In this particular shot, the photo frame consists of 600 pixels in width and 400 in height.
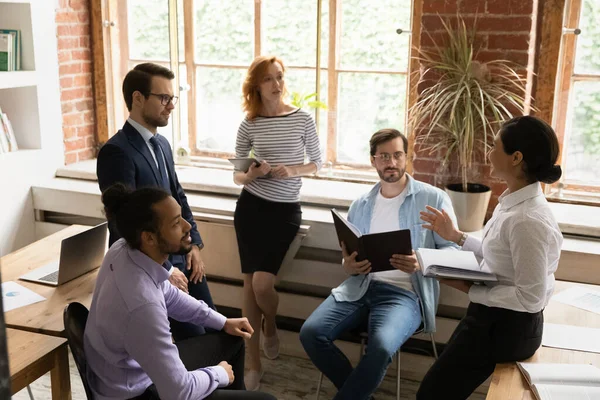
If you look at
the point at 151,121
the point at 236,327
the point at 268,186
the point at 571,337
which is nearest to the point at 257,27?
the point at 268,186

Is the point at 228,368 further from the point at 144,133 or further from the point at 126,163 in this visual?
the point at 144,133

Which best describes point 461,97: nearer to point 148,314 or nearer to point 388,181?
point 388,181

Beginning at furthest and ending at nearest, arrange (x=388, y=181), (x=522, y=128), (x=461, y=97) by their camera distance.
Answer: (x=461, y=97), (x=388, y=181), (x=522, y=128)

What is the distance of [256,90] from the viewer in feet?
11.0

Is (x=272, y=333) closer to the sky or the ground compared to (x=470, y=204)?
closer to the ground

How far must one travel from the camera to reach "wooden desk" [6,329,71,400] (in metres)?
1.97

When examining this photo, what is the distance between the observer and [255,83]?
3.31m

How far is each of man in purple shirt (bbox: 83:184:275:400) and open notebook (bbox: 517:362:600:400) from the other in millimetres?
833

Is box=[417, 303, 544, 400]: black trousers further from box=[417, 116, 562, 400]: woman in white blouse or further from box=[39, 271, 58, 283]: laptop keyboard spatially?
box=[39, 271, 58, 283]: laptop keyboard

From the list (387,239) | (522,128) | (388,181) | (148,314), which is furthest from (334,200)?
(148,314)

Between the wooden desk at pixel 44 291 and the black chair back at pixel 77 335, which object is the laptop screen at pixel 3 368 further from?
the wooden desk at pixel 44 291

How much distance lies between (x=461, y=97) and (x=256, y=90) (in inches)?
41.2

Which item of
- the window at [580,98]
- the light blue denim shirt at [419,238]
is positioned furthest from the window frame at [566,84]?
the light blue denim shirt at [419,238]

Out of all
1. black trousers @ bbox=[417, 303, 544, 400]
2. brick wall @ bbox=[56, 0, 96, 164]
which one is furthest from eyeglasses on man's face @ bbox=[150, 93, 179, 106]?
brick wall @ bbox=[56, 0, 96, 164]
